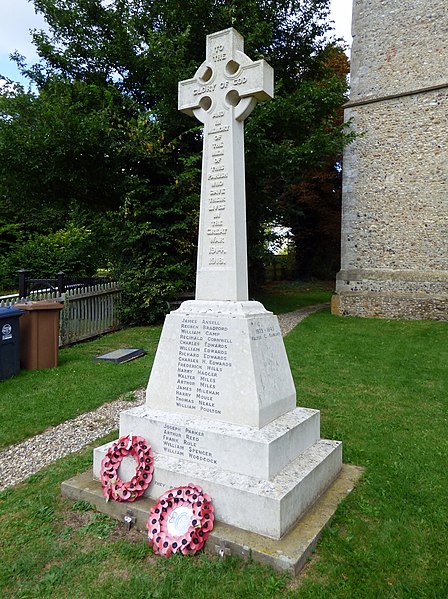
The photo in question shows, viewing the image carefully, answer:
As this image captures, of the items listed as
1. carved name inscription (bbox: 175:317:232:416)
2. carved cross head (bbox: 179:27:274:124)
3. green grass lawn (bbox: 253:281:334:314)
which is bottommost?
carved name inscription (bbox: 175:317:232:416)

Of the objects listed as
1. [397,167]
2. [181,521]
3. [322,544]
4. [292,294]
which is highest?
[397,167]

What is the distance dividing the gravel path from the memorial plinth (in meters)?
0.96

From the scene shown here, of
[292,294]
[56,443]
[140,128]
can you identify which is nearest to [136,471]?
[56,443]

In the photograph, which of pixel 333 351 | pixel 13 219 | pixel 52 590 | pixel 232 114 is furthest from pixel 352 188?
pixel 13 219

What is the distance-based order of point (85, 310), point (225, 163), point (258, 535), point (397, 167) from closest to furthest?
1. point (258, 535)
2. point (225, 163)
3. point (85, 310)
4. point (397, 167)

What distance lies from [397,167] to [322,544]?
12953 mm

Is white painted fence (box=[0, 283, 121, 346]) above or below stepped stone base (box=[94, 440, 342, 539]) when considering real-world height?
above

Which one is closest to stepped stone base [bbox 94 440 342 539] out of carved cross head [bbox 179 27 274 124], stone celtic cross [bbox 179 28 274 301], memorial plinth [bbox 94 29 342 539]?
memorial plinth [bbox 94 29 342 539]

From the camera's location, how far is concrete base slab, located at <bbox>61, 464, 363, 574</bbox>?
8.23ft

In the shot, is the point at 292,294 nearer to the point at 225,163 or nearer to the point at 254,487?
the point at 225,163

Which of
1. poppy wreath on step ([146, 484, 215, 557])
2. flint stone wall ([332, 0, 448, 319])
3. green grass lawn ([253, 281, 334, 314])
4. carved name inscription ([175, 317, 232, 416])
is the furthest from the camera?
green grass lawn ([253, 281, 334, 314])

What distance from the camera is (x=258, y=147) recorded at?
11.7 meters

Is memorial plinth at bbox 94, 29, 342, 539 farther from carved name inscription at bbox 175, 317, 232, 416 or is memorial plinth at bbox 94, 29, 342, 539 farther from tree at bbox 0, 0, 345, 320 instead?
tree at bbox 0, 0, 345, 320

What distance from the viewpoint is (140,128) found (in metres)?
Result: 11.1
